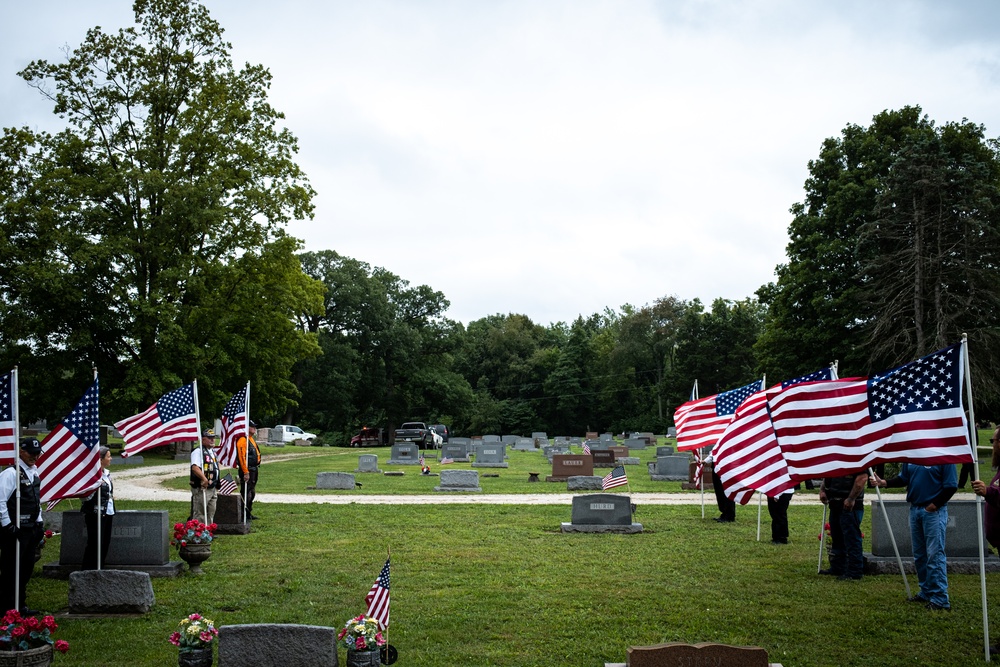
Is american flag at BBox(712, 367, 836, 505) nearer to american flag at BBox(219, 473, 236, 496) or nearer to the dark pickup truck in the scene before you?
american flag at BBox(219, 473, 236, 496)

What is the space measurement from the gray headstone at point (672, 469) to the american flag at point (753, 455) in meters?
17.2

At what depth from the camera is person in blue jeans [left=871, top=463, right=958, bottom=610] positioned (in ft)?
30.0

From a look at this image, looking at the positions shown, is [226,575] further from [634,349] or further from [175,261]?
[634,349]

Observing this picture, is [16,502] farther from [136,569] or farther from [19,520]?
[136,569]

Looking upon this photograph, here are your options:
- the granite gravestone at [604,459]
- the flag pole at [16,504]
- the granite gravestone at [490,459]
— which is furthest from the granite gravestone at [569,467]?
the flag pole at [16,504]

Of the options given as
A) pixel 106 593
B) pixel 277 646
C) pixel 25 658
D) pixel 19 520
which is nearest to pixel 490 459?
pixel 106 593

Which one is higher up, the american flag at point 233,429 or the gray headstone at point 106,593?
the american flag at point 233,429

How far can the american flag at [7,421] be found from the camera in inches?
346

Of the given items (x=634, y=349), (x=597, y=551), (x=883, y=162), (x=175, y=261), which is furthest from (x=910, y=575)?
(x=634, y=349)

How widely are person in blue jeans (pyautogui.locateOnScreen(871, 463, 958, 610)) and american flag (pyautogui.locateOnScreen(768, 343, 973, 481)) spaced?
949 mm

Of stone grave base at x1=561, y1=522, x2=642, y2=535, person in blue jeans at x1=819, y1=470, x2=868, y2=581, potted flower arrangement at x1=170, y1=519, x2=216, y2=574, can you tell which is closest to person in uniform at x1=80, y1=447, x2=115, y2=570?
potted flower arrangement at x1=170, y1=519, x2=216, y2=574

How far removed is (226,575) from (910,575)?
930 cm

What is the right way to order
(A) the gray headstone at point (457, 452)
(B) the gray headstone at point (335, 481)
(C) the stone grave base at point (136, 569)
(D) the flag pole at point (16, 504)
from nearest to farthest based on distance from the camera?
(D) the flag pole at point (16, 504), (C) the stone grave base at point (136, 569), (B) the gray headstone at point (335, 481), (A) the gray headstone at point (457, 452)

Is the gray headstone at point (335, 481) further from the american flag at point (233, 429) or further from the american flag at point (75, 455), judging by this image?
the american flag at point (75, 455)
